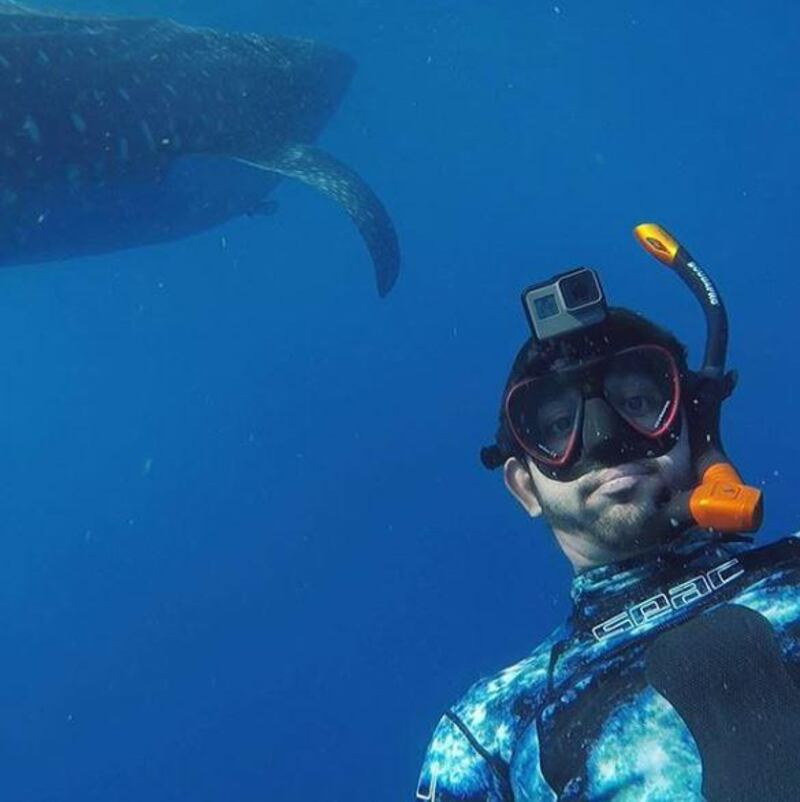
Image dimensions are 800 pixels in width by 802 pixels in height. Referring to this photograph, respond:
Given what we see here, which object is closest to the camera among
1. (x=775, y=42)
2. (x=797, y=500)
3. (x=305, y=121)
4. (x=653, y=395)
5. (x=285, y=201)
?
(x=653, y=395)

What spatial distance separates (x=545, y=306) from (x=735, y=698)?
1.21 metres

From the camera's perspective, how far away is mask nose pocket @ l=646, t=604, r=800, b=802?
6.34ft

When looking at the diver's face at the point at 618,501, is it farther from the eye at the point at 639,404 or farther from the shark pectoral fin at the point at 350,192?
the shark pectoral fin at the point at 350,192

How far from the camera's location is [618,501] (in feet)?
8.80

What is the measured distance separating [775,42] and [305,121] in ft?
78.0

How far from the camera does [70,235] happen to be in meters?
7.50

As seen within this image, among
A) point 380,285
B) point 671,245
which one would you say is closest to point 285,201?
point 380,285

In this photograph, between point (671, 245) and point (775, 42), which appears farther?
point (775, 42)

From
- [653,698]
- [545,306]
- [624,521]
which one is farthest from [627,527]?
[545,306]

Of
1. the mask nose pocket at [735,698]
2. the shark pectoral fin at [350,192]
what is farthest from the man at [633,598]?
the shark pectoral fin at [350,192]

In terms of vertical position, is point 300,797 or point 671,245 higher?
point 671,245

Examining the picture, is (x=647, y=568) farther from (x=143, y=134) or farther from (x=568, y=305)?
(x=143, y=134)

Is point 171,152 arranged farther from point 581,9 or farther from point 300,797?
point 581,9

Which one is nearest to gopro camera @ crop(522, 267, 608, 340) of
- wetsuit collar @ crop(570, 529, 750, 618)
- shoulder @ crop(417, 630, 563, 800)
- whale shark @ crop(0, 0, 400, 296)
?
wetsuit collar @ crop(570, 529, 750, 618)
